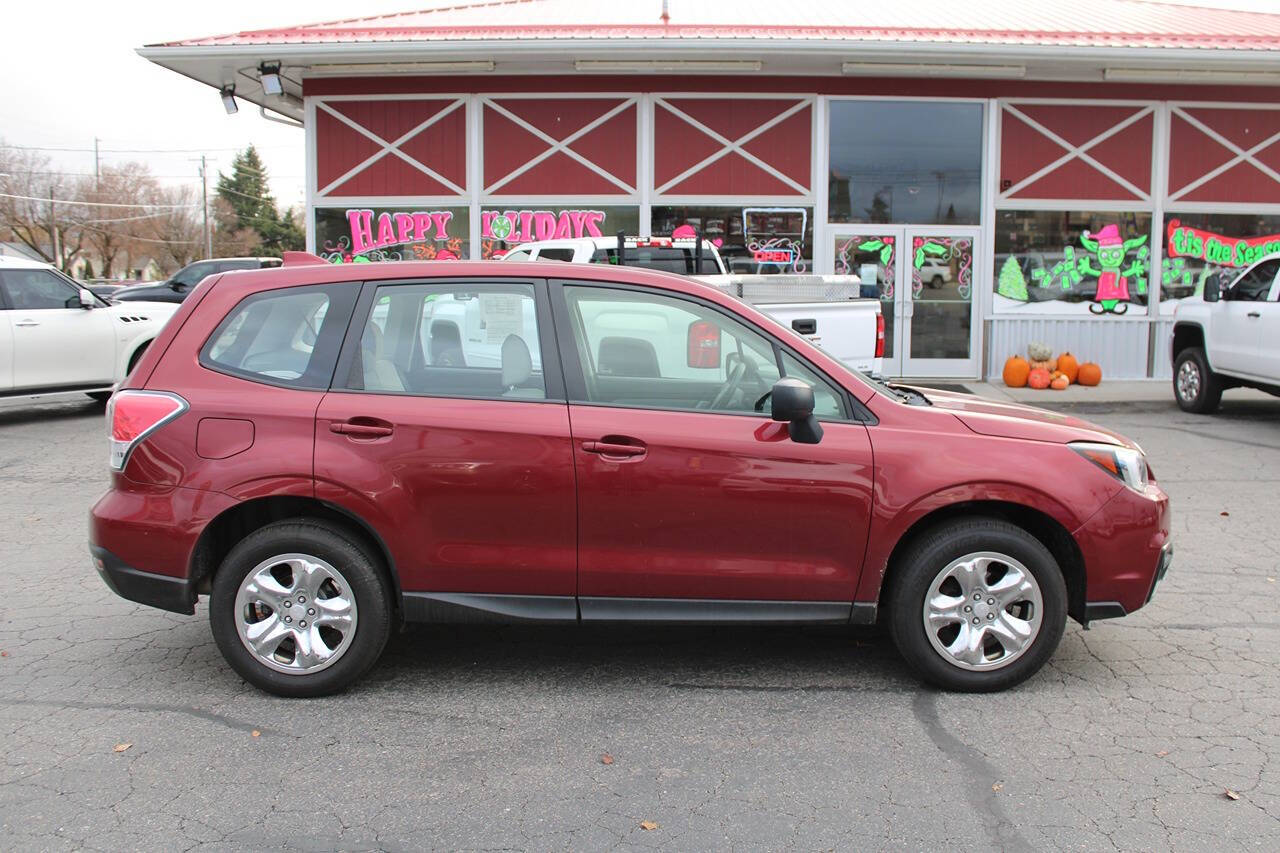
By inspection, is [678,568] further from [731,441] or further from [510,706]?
[510,706]

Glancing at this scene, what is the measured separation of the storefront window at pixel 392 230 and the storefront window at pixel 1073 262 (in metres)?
7.85

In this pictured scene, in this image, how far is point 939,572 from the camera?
4.20 meters

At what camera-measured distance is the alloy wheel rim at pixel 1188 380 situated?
40.4ft

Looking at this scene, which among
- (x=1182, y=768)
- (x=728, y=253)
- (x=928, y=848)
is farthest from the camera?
(x=728, y=253)

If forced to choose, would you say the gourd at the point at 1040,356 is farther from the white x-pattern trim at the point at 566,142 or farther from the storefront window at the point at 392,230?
the storefront window at the point at 392,230

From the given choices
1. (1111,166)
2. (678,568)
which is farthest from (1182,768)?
(1111,166)

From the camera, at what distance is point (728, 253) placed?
1483cm

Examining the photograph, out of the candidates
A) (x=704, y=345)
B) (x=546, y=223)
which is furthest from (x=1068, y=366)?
(x=704, y=345)

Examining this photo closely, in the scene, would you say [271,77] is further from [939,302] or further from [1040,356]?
[1040,356]

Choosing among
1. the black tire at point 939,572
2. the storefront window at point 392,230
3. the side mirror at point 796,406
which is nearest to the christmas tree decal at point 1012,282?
the storefront window at point 392,230

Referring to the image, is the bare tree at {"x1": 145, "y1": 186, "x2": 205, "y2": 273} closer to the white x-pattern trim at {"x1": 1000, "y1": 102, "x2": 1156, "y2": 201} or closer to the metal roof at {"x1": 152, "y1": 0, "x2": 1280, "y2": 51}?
the metal roof at {"x1": 152, "y1": 0, "x2": 1280, "y2": 51}

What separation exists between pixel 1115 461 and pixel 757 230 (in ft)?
36.0

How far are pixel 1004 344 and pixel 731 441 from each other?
475 inches

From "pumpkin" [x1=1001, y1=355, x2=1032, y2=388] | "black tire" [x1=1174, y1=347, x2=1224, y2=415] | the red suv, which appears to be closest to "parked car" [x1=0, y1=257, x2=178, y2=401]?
the red suv
